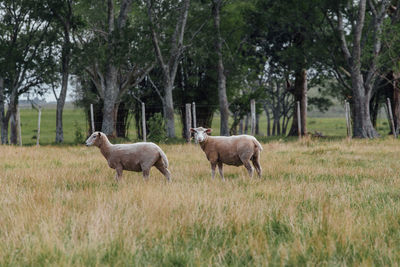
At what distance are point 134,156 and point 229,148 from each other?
1.87 metres

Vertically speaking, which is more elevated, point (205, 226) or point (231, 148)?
point (231, 148)

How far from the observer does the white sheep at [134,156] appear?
705 centimetres

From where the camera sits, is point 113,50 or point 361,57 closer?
point 113,50

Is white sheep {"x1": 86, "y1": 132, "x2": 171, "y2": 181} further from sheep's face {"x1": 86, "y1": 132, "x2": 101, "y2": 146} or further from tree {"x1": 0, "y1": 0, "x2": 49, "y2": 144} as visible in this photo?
tree {"x1": 0, "y1": 0, "x2": 49, "y2": 144}

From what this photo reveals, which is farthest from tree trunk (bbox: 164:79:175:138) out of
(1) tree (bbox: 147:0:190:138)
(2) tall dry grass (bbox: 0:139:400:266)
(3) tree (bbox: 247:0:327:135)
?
(2) tall dry grass (bbox: 0:139:400:266)

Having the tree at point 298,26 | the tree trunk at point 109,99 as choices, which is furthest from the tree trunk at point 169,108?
the tree at point 298,26

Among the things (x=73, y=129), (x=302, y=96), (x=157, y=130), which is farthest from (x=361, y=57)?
(x=73, y=129)

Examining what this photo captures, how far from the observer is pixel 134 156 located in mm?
7117

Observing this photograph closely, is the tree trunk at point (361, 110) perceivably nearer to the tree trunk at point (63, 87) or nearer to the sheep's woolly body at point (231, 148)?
the sheep's woolly body at point (231, 148)

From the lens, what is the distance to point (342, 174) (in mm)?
8125

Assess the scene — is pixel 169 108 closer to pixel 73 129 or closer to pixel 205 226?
pixel 205 226

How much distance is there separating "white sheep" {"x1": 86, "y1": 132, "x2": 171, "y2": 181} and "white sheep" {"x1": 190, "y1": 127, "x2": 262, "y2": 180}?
87 centimetres

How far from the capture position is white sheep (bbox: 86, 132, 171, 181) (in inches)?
278

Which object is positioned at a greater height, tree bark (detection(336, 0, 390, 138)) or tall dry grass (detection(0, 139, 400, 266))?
tree bark (detection(336, 0, 390, 138))
